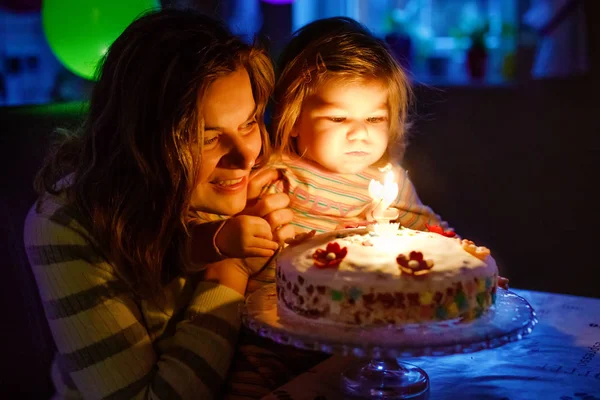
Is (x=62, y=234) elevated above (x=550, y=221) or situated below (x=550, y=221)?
above

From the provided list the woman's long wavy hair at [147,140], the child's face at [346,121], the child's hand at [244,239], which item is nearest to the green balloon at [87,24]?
the child's face at [346,121]

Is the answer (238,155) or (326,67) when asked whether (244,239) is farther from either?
(326,67)

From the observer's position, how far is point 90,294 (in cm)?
139

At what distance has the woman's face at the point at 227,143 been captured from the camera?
1460mm

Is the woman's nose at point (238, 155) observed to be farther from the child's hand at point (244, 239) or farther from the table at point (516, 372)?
the table at point (516, 372)

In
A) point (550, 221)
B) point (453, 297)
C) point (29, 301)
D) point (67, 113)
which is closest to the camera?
point (453, 297)

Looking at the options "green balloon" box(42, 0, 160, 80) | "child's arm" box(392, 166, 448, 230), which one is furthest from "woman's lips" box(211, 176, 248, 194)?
"green balloon" box(42, 0, 160, 80)

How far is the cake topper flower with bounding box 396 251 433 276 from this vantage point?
1264 millimetres

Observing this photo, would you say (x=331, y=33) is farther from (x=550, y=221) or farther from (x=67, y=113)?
(x=550, y=221)

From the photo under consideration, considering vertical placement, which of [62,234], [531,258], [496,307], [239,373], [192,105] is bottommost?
[531,258]

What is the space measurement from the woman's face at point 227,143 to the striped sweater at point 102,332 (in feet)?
0.82

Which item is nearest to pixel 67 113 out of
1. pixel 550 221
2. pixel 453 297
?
pixel 453 297

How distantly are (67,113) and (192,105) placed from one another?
0.86 m

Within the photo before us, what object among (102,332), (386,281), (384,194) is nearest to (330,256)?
(386,281)
